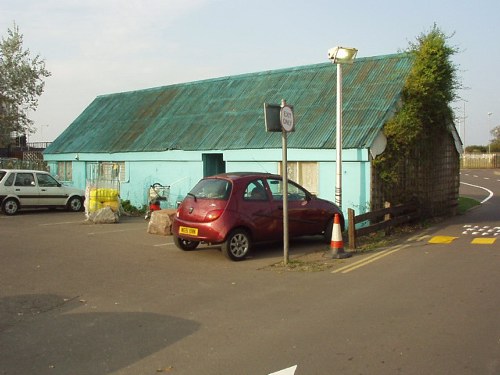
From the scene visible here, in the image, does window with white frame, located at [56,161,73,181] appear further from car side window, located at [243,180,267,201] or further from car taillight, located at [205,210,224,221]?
car taillight, located at [205,210,224,221]

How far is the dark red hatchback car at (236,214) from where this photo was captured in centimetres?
1004

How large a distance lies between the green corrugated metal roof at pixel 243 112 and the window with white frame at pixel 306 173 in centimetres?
65

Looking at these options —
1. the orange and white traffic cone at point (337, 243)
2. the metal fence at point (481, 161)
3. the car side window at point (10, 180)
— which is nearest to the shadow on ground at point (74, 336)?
the orange and white traffic cone at point (337, 243)

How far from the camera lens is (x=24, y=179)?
65.5ft

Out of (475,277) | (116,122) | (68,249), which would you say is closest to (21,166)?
(116,122)

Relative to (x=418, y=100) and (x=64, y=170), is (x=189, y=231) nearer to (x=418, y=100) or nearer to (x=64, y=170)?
(x=418, y=100)

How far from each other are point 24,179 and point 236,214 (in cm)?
1289

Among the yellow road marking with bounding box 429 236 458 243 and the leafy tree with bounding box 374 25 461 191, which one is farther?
the leafy tree with bounding box 374 25 461 191

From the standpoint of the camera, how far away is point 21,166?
28.3 metres

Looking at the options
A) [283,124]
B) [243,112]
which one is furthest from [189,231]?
[243,112]

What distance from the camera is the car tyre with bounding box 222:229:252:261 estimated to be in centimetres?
1009

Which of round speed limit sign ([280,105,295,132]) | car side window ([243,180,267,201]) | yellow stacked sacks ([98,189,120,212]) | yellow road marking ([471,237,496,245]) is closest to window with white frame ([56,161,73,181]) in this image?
yellow stacked sacks ([98,189,120,212])

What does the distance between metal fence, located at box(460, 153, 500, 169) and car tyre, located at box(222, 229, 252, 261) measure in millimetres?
66486

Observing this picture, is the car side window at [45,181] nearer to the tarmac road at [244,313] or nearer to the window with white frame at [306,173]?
the tarmac road at [244,313]
